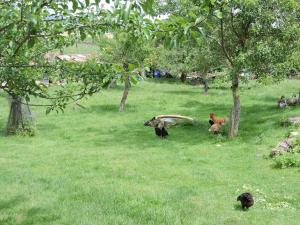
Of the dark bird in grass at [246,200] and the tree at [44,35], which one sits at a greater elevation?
the tree at [44,35]

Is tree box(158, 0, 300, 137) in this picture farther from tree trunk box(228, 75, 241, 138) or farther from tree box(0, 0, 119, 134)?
tree box(0, 0, 119, 134)

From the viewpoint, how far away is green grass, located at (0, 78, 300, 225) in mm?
13484

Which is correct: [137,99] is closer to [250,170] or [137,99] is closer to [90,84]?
[250,170]

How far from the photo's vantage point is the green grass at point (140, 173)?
1348 centimetres

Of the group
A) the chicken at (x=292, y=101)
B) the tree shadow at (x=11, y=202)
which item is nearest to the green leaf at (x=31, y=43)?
the tree shadow at (x=11, y=202)

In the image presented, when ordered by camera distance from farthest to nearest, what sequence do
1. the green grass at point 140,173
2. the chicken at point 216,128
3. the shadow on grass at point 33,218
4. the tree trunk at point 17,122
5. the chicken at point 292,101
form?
the chicken at point 292,101 → the tree trunk at point 17,122 → the chicken at point 216,128 → the green grass at point 140,173 → the shadow on grass at point 33,218

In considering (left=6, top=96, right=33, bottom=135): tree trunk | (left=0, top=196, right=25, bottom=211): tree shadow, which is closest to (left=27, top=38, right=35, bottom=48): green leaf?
(left=0, top=196, right=25, bottom=211): tree shadow

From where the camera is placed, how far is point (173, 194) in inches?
626

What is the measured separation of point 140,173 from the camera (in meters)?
19.5

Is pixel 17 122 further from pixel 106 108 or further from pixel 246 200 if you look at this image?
pixel 246 200

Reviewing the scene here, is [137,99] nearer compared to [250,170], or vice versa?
[250,170]

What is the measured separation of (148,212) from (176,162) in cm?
870

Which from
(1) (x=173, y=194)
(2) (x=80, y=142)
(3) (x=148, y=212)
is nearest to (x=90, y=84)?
(3) (x=148, y=212)

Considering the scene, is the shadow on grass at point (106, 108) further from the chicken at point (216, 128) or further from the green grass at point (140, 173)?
the chicken at point (216, 128)
